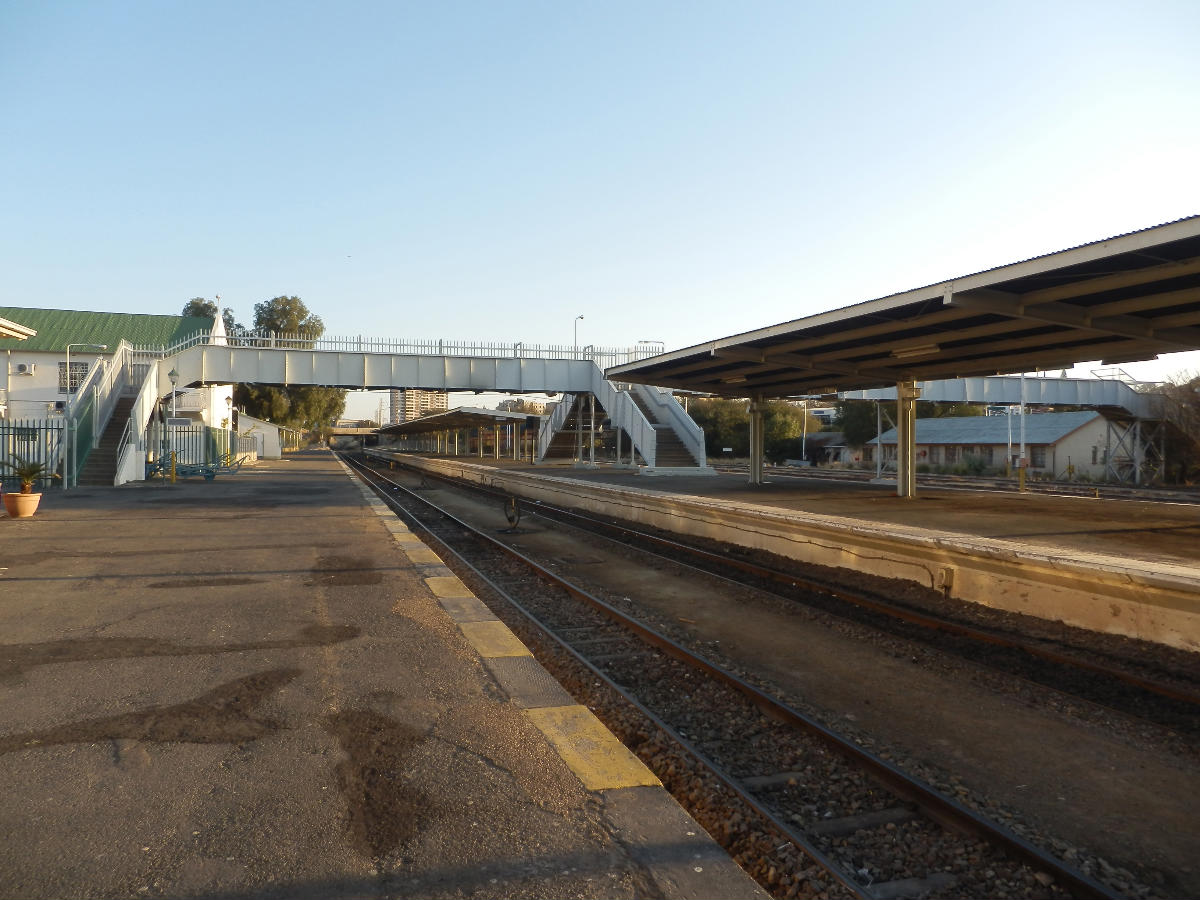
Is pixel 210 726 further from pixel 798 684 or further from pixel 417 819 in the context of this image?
pixel 798 684

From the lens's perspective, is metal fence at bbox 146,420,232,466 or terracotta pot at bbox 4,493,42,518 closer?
terracotta pot at bbox 4,493,42,518

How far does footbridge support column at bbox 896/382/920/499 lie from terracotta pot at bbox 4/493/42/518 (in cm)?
1944

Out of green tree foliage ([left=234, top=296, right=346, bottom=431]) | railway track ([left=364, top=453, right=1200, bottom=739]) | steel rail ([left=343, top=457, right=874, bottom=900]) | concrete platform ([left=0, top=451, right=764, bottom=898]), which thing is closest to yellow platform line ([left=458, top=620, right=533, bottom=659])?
concrete platform ([left=0, top=451, right=764, bottom=898])

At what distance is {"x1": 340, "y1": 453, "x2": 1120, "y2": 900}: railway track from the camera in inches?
127

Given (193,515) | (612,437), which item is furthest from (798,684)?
(612,437)

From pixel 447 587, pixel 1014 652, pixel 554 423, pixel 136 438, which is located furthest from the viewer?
pixel 554 423

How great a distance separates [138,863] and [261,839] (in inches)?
17.2

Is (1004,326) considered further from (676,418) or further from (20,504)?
(676,418)

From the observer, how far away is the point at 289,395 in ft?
233

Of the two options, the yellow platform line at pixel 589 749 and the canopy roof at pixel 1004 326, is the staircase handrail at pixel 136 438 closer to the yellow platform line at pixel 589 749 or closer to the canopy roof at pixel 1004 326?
the canopy roof at pixel 1004 326

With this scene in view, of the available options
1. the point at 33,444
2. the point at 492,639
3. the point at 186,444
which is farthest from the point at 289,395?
the point at 492,639

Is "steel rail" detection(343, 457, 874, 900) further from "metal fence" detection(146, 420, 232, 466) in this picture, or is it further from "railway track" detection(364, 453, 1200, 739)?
"metal fence" detection(146, 420, 232, 466)

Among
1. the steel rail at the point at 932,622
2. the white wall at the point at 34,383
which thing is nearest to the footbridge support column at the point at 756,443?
the steel rail at the point at 932,622

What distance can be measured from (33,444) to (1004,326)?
28.3m
